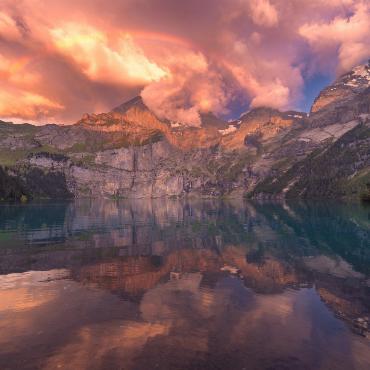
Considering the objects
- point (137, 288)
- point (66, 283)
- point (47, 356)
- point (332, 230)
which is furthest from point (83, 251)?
point (332, 230)

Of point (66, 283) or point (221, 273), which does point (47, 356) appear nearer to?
point (66, 283)

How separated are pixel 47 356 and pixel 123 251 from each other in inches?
1970

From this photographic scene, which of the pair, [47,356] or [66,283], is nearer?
[47,356]

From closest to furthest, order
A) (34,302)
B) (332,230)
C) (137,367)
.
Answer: (137,367) → (34,302) → (332,230)

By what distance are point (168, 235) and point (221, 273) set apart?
2007 inches

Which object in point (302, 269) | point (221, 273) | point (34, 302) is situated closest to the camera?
point (34, 302)

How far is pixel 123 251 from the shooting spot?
247ft

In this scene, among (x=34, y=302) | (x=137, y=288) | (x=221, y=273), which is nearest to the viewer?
(x=34, y=302)

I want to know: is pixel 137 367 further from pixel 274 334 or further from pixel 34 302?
pixel 34 302

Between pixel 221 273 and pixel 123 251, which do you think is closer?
pixel 221 273

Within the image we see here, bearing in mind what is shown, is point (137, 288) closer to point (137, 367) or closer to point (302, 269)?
point (137, 367)

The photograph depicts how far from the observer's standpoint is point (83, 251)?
74438mm

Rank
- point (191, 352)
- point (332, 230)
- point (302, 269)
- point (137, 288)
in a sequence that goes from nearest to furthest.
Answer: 1. point (191, 352)
2. point (137, 288)
3. point (302, 269)
4. point (332, 230)

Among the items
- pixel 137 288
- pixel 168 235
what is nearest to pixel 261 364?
pixel 137 288
